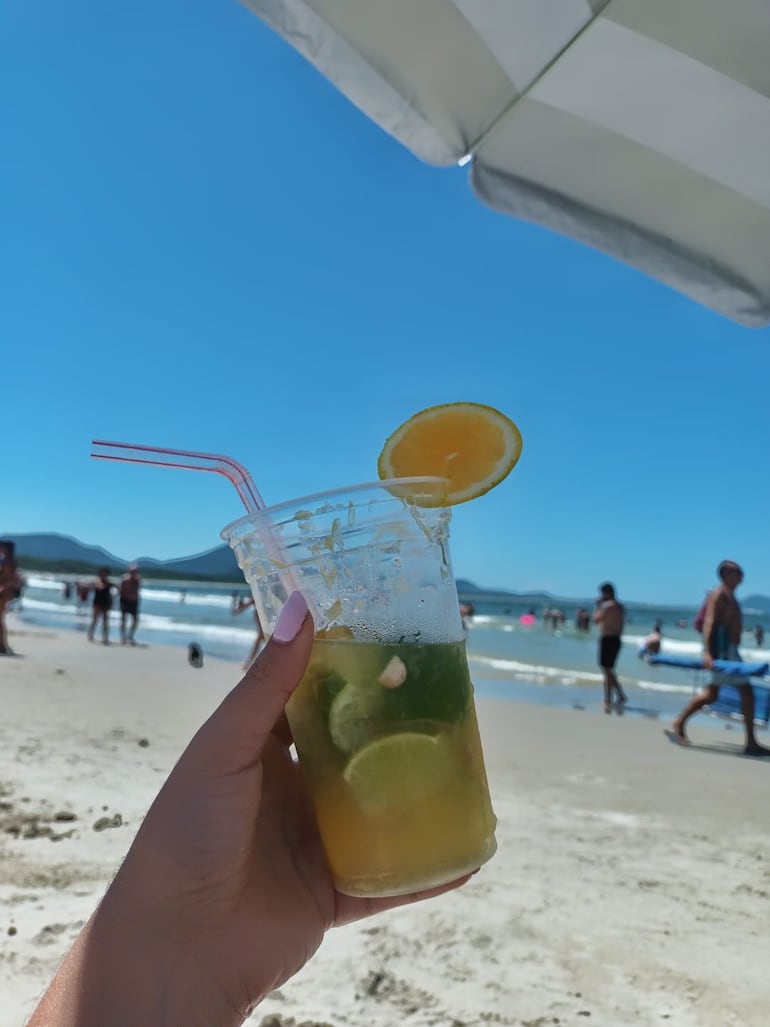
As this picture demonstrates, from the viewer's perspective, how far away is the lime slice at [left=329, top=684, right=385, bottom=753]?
1375mm

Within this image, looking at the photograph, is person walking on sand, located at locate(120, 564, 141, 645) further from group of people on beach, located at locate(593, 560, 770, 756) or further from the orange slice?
the orange slice

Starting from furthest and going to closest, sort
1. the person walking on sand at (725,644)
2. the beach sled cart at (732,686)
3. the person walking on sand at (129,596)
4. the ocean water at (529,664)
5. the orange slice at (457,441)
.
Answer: the person walking on sand at (129,596), the ocean water at (529,664), the person walking on sand at (725,644), the beach sled cart at (732,686), the orange slice at (457,441)

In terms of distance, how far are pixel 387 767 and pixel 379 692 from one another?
14 centimetres

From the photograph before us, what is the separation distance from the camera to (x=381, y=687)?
1377 mm

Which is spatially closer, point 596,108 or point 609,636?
point 596,108

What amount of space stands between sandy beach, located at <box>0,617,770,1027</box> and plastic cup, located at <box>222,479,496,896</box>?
1403mm

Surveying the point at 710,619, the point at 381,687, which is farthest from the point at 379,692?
the point at 710,619

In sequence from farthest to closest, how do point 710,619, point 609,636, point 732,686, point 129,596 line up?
1. point 129,596
2. point 609,636
3. point 710,619
4. point 732,686

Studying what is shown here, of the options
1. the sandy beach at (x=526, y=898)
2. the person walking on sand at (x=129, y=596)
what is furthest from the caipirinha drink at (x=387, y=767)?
the person walking on sand at (x=129, y=596)

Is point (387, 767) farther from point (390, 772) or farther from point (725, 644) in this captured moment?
point (725, 644)

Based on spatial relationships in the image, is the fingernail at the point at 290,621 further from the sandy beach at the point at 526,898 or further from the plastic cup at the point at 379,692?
the sandy beach at the point at 526,898

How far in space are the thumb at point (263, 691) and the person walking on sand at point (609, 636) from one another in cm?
1051

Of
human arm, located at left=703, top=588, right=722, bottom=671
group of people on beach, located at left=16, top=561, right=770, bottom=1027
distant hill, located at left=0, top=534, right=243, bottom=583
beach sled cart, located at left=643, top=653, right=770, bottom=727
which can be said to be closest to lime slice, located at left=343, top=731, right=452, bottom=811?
group of people on beach, located at left=16, top=561, right=770, bottom=1027

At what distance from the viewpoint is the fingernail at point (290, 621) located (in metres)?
1.34
